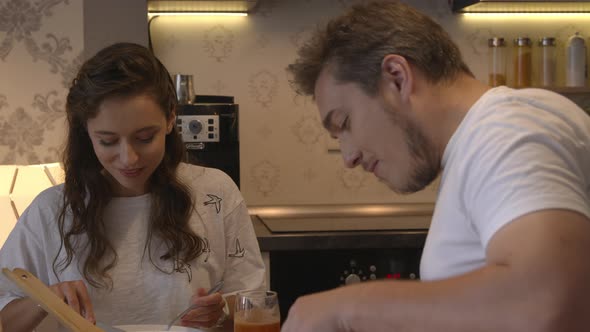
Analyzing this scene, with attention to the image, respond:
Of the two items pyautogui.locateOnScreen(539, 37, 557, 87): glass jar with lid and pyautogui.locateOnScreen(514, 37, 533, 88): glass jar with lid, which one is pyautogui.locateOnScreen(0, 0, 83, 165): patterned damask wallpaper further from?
pyautogui.locateOnScreen(539, 37, 557, 87): glass jar with lid

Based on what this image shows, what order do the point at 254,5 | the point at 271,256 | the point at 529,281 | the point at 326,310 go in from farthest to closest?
the point at 254,5 < the point at 271,256 < the point at 326,310 < the point at 529,281

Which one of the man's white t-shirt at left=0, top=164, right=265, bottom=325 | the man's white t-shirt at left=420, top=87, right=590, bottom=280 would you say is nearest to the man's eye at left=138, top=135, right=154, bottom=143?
the man's white t-shirt at left=0, top=164, right=265, bottom=325

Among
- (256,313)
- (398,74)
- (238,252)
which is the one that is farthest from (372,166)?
(238,252)

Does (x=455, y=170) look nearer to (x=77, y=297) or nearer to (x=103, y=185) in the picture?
(x=77, y=297)

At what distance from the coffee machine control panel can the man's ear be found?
1.40m

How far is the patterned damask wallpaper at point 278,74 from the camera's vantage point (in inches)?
110

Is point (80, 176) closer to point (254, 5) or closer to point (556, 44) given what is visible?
point (254, 5)

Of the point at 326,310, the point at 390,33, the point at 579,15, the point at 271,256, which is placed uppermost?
the point at 579,15

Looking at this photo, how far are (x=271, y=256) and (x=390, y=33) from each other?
133 cm

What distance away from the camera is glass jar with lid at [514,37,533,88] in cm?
279

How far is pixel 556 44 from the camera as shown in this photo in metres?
2.90

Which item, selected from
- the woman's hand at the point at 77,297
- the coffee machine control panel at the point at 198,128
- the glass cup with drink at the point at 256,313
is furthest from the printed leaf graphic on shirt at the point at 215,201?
the coffee machine control panel at the point at 198,128

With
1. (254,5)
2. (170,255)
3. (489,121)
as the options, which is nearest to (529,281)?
(489,121)

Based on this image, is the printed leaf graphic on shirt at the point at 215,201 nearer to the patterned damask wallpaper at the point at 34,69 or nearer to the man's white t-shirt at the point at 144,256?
the man's white t-shirt at the point at 144,256
